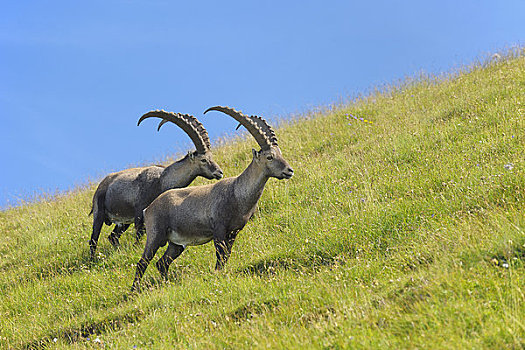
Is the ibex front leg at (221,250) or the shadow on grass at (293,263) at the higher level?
the ibex front leg at (221,250)

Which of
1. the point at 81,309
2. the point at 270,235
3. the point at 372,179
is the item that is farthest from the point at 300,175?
the point at 81,309

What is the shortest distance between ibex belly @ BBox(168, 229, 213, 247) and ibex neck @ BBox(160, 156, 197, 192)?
2.21 meters

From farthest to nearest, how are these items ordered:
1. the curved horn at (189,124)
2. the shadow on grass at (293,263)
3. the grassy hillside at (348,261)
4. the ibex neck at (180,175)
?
the ibex neck at (180,175), the curved horn at (189,124), the shadow on grass at (293,263), the grassy hillside at (348,261)

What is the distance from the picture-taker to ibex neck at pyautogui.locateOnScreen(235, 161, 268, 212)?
326 inches

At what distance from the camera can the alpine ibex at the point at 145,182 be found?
1062 cm

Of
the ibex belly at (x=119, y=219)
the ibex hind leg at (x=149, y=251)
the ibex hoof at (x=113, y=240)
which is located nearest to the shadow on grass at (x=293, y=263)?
the ibex hind leg at (x=149, y=251)

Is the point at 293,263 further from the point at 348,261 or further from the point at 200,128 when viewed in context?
the point at 200,128

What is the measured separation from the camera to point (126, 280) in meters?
9.40

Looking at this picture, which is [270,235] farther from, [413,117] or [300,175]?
[413,117]

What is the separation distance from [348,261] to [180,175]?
4.83 m

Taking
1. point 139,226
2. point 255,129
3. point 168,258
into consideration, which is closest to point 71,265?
point 139,226

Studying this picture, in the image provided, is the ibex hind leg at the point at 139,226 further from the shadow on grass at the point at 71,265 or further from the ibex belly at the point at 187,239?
the ibex belly at the point at 187,239

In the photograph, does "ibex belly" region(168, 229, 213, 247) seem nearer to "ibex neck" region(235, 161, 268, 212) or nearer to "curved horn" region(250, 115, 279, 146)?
"ibex neck" region(235, 161, 268, 212)

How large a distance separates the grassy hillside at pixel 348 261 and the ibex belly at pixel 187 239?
576 millimetres
